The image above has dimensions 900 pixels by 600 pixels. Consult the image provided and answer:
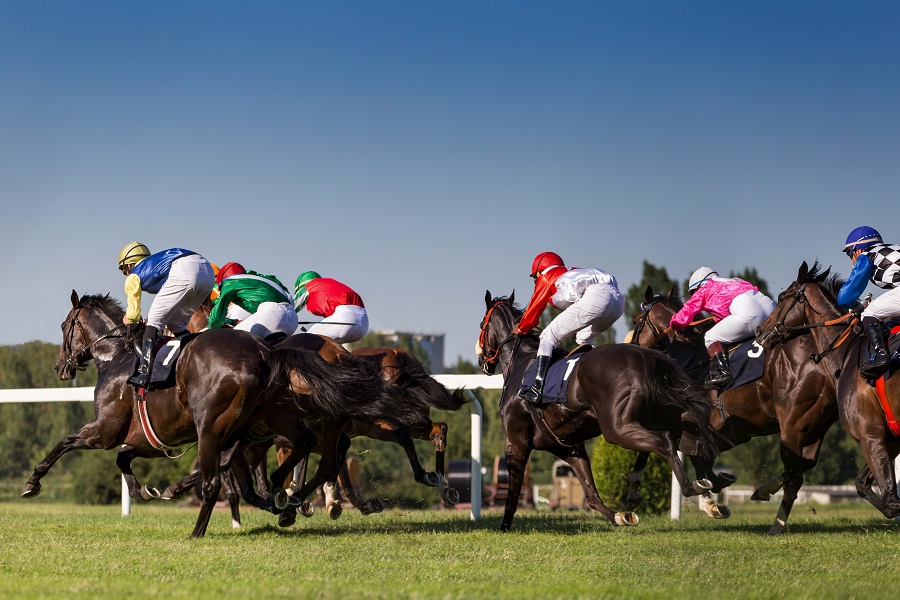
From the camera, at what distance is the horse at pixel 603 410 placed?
7105 mm

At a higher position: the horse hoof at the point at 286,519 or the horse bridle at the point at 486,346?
the horse bridle at the point at 486,346

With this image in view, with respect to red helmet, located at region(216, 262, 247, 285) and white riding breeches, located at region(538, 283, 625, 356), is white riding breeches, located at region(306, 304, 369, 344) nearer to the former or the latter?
red helmet, located at region(216, 262, 247, 285)

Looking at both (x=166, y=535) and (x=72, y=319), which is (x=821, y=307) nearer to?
(x=166, y=535)

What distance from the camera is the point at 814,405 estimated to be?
26.0 feet

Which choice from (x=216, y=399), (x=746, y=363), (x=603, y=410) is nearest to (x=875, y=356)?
(x=746, y=363)

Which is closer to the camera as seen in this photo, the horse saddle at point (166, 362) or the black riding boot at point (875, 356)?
the black riding boot at point (875, 356)

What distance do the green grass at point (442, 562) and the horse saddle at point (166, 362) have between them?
106 centimetres

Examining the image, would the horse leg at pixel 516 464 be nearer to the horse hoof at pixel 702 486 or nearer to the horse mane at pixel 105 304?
the horse hoof at pixel 702 486

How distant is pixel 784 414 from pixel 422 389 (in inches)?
111

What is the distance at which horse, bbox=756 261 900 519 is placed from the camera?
274 inches

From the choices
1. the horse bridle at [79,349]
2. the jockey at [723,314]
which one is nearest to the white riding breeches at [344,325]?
the horse bridle at [79,349]

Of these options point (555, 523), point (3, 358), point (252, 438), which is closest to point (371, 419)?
point (252, 438)

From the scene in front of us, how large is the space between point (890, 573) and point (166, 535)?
4.72 metres

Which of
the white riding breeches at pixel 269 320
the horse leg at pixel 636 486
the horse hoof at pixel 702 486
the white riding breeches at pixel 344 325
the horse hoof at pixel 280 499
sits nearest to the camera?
the horse hoof at pixel 702 486
